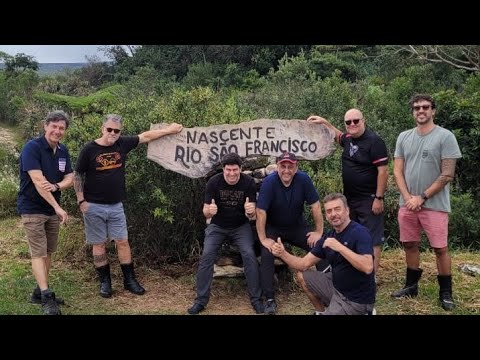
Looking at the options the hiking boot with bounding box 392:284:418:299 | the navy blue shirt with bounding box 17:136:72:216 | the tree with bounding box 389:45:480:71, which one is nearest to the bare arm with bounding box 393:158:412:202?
the hiking boot with bounding box 392:284:418:299

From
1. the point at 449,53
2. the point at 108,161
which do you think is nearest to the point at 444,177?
the point at 108,161

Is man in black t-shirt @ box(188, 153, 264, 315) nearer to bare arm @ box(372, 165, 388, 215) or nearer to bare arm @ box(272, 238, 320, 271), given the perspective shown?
bare arm @ box(272, 238, 320, 271)

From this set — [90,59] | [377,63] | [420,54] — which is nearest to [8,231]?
[420,54]

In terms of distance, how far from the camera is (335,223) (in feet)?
13.8

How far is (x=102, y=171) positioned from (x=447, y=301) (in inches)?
139

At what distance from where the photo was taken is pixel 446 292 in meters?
5.12

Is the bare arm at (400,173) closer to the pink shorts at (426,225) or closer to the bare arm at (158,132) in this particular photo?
the pink shorts at (426,225)

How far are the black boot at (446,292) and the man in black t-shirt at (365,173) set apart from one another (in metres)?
0.62

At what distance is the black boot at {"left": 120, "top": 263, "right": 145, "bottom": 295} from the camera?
5.73 meters

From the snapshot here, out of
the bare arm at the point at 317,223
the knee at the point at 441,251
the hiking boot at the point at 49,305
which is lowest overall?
the hiking boot at the point at 49,305

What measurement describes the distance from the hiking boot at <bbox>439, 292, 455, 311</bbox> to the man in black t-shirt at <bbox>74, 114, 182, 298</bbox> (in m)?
3.14

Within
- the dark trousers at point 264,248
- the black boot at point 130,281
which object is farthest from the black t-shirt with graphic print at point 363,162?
the black boot at point 130,281

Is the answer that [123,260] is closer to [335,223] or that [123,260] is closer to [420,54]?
[335,223]

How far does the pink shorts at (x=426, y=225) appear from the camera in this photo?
4.95 metres
